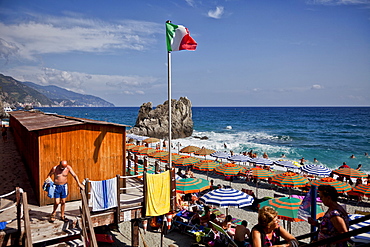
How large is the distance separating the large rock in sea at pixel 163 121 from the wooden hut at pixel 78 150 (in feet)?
144

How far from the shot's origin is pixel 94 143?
9266 mm

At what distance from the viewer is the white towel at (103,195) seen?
756cm

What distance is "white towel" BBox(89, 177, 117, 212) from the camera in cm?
756

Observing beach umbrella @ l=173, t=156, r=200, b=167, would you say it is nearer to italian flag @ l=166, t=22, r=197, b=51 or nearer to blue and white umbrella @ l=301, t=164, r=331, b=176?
blue and white umbrella @ l=301, t=164, r=331, b=176

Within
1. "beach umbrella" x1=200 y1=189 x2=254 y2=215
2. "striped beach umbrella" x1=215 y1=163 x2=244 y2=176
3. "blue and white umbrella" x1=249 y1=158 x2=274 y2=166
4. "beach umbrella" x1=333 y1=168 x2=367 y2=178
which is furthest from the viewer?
"blue and white umbrella" x1=249 y1=158 x2=274 y2=166

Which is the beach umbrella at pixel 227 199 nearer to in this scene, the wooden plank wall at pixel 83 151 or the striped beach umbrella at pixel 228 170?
the wooden plank wall at pixel 83 151

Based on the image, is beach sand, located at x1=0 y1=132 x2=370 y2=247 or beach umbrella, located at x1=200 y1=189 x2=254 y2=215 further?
beach sand, located at x1=0 y1=132 x2=370 y2=247

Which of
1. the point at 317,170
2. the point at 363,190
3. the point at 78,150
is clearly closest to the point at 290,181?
the point at 363,190

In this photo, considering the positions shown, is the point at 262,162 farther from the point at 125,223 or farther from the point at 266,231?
the point at 266,231

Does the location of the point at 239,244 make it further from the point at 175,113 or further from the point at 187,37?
the point at 175,113

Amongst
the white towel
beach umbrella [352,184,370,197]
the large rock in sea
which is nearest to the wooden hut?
the white towel

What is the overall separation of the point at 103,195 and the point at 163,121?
47.6m

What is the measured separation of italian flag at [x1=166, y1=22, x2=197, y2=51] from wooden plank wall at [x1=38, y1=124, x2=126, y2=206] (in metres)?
4.25

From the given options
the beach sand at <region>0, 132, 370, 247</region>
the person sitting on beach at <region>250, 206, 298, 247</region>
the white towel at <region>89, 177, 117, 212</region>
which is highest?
the person sitting on beach at <region>250, 206, 298, 247</region>
